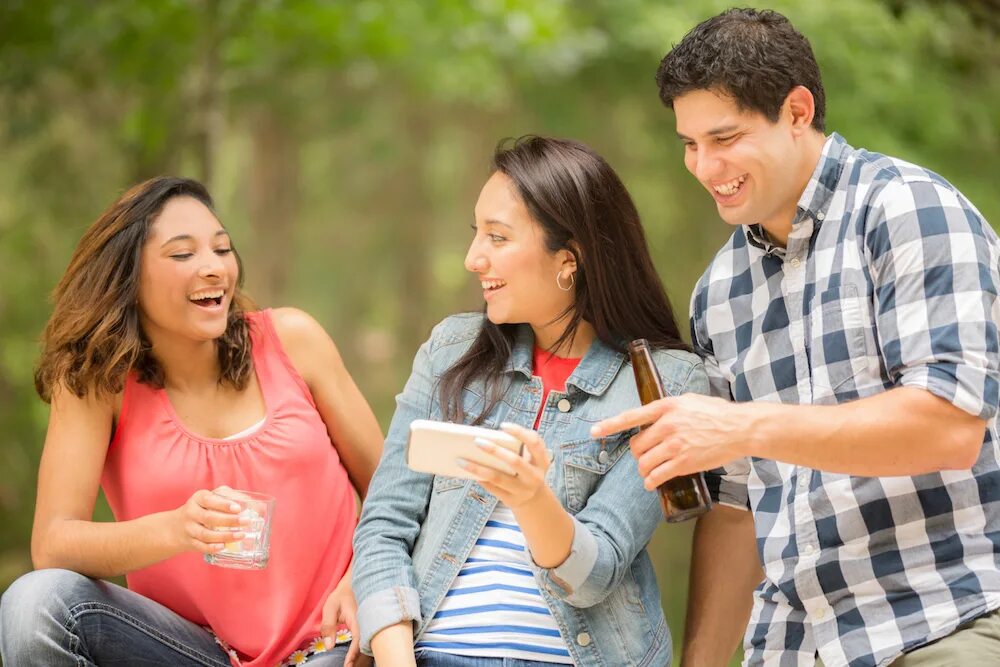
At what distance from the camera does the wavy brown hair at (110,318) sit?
2.61 metres

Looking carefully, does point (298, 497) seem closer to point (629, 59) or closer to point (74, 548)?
point (74, 548)

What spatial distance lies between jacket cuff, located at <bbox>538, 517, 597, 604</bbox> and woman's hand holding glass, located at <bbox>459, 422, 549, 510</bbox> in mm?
169

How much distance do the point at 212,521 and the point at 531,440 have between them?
72 centimetres

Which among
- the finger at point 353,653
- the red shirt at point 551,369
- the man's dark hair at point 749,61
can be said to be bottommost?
the finger at point 353,653

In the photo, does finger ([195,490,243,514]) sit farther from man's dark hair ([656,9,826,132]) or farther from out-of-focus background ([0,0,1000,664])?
out-of-focus background ([0,0,1000,664])

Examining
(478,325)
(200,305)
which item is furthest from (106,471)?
(478,325)

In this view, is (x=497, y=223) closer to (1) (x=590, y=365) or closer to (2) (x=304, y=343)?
→ (1) (x=590, y=365)

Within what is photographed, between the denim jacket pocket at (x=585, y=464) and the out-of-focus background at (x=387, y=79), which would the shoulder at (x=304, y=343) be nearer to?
the denim jacket pocket at (x=585, y=464)

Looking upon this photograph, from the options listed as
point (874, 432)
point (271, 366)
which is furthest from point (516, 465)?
point (271, 366)

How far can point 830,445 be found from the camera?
194 centimetres

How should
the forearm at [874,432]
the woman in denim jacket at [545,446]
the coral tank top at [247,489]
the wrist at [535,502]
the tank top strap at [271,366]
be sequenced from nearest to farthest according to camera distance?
the forearm at [874,432], the wrist at [535,502], the woman in denim jacket at [545,446], the coral tank top at [247,489], the tank top strap at [271,366]

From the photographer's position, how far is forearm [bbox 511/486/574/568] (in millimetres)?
2088

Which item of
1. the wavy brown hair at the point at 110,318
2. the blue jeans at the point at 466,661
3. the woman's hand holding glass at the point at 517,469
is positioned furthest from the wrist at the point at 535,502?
the wavy brown hair at the point at 110,318

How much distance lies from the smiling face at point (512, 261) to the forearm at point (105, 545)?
0.86 m
